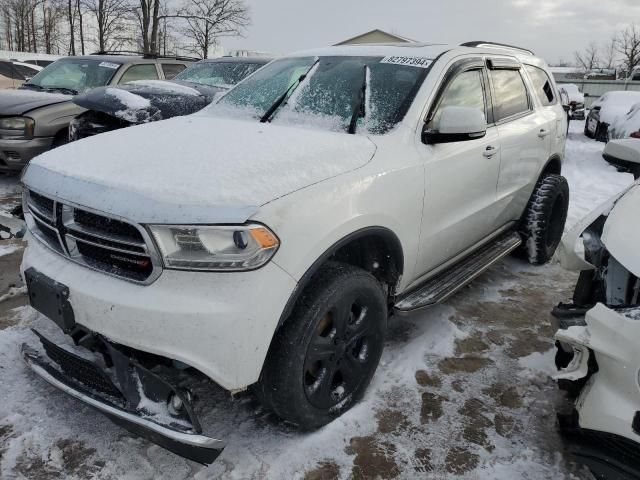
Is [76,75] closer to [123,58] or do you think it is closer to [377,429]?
[123,58]

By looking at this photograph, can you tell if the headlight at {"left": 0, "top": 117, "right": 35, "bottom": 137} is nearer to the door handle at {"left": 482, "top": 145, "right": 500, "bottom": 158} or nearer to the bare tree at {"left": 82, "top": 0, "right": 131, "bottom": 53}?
the door handle at {"left": 482, "top": 145, "right": 500, "bottom": 158}

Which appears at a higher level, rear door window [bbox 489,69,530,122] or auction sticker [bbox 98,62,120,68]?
auction sticker [bbox 98,62,120,68]

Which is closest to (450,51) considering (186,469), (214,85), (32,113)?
(186,469)

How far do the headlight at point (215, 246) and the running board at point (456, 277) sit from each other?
3.92 ft

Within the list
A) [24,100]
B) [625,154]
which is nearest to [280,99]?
[625,154]

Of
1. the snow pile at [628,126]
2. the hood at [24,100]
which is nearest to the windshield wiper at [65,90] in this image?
the hood at [24,100]

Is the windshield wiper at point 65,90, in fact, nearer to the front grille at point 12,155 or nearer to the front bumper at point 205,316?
the front grille at point 12,155

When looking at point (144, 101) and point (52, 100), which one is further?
point (52, 100)

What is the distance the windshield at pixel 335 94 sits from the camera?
2.91 metres

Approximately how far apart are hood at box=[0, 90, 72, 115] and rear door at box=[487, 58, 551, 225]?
522cm

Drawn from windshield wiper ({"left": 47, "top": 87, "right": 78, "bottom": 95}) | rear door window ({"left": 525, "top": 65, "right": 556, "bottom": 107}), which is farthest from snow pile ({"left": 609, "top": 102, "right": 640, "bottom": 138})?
windshield wiper ({"left": 47, "top": 87, "right": 78, "bottom": 95})

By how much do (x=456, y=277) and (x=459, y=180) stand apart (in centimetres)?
65

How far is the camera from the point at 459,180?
3141mm

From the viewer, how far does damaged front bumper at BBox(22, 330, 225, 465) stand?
1.92 m
